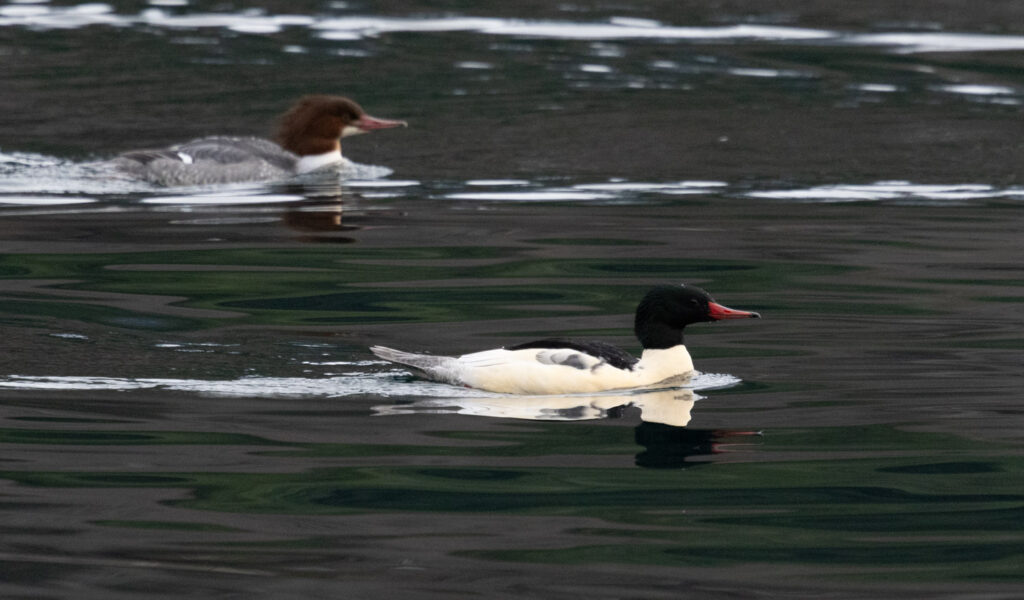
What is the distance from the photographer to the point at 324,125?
57.1 feet

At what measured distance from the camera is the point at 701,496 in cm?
663

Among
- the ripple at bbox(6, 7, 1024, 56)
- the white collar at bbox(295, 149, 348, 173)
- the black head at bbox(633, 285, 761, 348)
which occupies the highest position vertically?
the ripple at bbox(6, 7, 1024, 56)

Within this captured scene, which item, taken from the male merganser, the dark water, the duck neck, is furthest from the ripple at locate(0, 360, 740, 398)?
the male merganser

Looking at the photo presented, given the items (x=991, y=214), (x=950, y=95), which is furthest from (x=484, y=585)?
(x=950, y=95)

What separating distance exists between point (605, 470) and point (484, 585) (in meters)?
1.43

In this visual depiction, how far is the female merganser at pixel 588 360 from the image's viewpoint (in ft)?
27.2

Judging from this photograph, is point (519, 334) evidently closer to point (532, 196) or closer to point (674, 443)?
point (674, 443)

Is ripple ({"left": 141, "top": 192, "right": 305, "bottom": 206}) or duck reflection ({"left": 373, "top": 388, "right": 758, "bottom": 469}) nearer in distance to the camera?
duck reflection ({"left": 373, "top": 388, "right": 758, "bottom": 469})

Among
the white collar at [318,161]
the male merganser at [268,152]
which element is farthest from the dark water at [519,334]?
the white collar at [318,161]

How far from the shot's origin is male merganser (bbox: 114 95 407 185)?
52.6 feet

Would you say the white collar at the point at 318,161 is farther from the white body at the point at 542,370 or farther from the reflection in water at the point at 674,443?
the reflection in water at the point at 674,443

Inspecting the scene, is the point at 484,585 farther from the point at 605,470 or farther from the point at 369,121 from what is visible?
the point at 369,121

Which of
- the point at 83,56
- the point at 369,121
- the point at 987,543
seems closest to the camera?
the point at 987,543

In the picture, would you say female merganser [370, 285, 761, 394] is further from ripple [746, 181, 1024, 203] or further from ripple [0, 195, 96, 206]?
ripple [0, 195, 96, 206]
